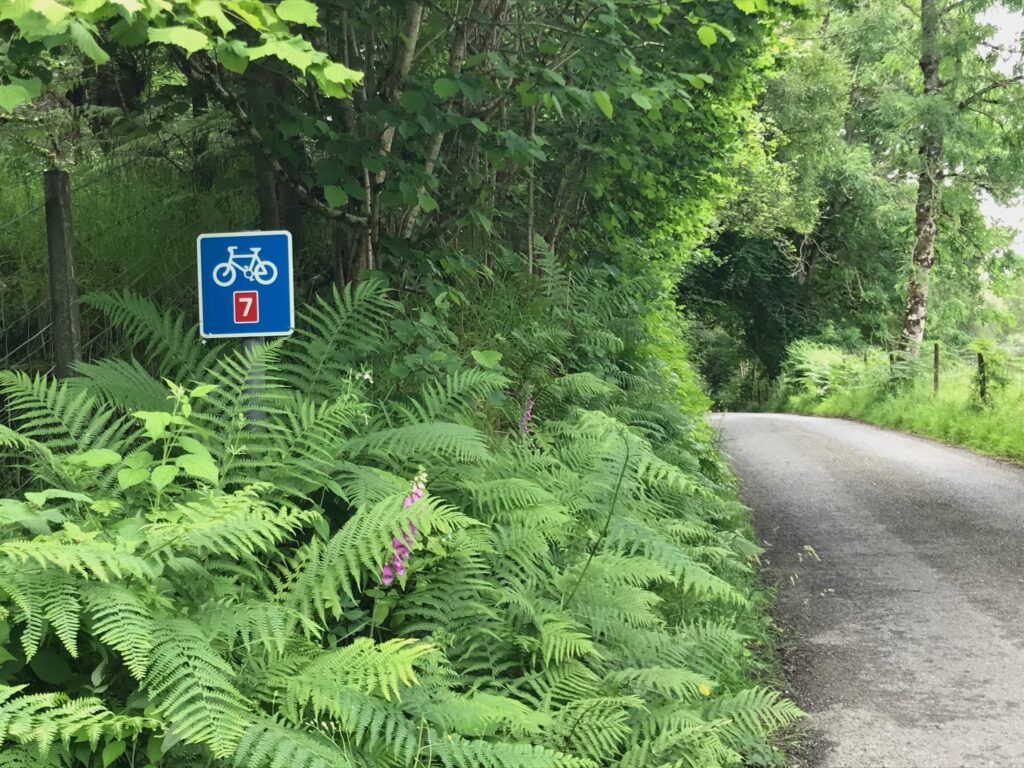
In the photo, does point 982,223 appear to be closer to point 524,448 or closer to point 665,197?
point 665,197

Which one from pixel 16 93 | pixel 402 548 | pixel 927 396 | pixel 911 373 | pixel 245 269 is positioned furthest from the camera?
pixel 911 373

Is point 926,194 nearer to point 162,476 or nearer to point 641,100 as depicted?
point 641,100

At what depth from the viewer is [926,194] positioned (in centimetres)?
1712

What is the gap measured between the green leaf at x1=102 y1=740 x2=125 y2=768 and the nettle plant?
0.02m

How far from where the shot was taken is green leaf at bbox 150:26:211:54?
1.88 metres

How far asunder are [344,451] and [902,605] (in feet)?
13.2

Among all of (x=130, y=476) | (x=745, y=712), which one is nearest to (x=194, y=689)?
(x=130, y=476)

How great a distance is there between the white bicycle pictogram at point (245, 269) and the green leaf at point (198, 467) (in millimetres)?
741

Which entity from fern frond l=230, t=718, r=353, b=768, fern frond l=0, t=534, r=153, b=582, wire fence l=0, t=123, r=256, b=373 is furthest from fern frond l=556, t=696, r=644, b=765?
wire fence l=0, t=123, r=256, b=373

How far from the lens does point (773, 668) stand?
4.31 meters

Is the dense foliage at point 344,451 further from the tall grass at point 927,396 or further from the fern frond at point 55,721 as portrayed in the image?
the tall grass at point 927,396

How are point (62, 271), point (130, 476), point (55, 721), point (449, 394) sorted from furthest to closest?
point (449, 394) < point (62, 271) < point (130, 476) < point (55, 721)

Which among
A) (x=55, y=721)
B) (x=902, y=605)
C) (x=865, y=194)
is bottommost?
(x=902, y=605)

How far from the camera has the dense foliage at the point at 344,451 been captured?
6.42 ft
